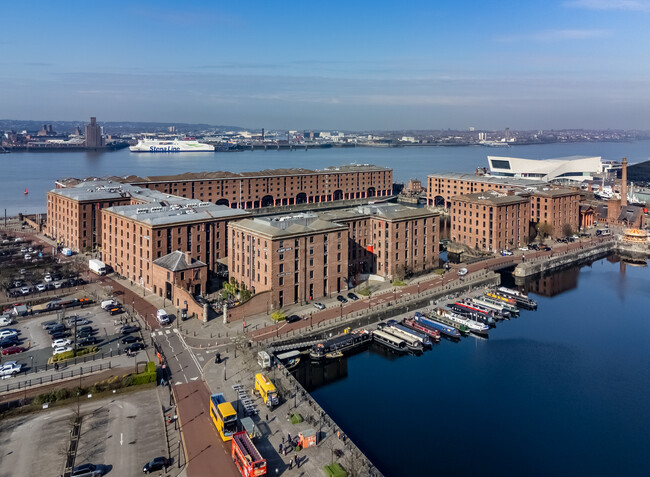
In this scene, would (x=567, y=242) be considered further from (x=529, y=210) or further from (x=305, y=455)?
(x=305, y=455)

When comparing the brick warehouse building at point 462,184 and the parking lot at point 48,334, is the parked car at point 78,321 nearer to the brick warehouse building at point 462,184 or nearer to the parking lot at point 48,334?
the parking lot at point 48,334

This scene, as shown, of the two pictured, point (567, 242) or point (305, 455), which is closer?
point (305, 455)

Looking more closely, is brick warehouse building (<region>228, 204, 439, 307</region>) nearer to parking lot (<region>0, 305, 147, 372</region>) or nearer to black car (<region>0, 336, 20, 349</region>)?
parking lot (<region>0, 305, 147, 372</region>)

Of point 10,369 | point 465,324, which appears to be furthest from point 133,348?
point 465,324

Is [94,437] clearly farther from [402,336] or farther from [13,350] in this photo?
[402,336]

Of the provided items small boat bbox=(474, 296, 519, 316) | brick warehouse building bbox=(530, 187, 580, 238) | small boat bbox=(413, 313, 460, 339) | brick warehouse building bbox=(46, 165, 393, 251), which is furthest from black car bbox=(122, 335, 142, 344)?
brick warehouse building bbox=(530, 187, 580, 238)

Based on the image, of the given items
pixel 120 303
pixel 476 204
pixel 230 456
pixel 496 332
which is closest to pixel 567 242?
pixel 476 204
